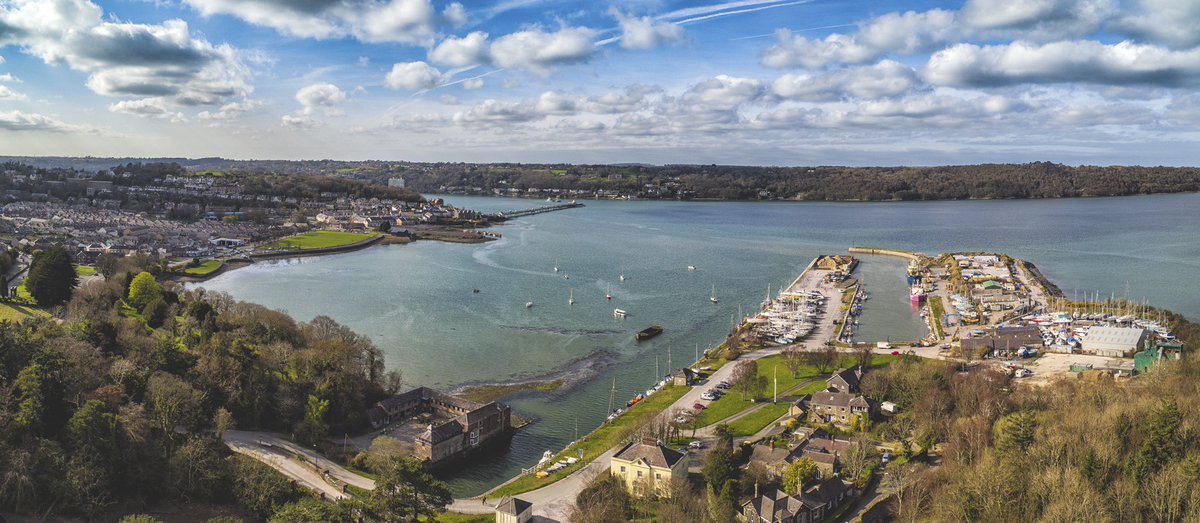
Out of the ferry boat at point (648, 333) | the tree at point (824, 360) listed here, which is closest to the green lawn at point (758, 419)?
the tree at point (824, 360)

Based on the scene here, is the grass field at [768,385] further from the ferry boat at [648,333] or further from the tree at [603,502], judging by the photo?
the ferry boat at [648,333]

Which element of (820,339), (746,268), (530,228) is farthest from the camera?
(530,228)

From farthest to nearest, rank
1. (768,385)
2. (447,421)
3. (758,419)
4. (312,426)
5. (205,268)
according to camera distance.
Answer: (205,268), (768,385), (758,419), (447,421), (312,426)

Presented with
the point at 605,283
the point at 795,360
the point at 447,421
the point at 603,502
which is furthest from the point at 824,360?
the point at 605,283

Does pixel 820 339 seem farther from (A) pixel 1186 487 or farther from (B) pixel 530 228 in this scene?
(B) pixel 530 228

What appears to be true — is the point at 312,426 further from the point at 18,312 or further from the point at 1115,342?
the point at 1115,342

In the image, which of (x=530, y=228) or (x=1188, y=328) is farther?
(x=530, y=228)

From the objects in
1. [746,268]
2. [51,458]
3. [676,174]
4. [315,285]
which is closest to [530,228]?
[746,268]
